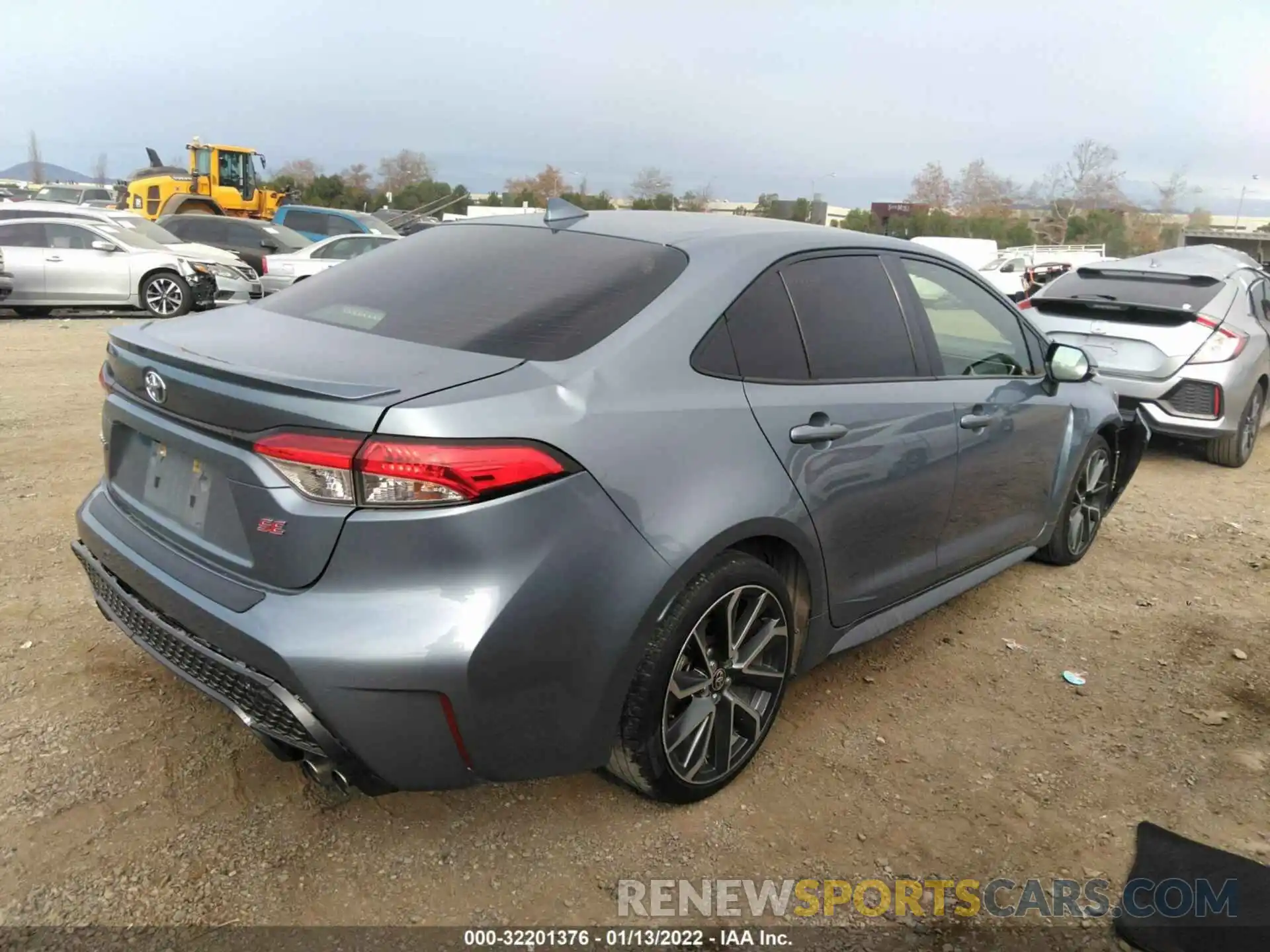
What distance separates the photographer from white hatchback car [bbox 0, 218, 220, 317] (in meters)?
13.3

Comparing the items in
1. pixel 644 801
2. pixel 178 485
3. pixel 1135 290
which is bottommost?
pixel 644 801

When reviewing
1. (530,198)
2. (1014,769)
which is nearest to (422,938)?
(1014,769)

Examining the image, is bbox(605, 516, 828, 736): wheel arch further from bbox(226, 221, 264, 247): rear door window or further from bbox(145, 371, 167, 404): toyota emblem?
bbox(226, 221, 264, 247): rear door window

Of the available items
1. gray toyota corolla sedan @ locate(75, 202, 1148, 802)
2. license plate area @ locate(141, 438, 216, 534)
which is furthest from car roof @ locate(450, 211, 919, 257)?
license plate area @ locate(141, 438, 216, 534)

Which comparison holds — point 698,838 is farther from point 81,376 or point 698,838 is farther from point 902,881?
point 81,376

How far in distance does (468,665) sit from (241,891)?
888mm

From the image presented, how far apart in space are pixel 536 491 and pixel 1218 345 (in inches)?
255

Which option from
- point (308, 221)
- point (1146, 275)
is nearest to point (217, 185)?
point (308, 221)

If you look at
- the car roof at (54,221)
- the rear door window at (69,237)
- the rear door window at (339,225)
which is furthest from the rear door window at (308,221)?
the rear door window at (69,237)

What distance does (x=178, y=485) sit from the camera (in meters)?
2.52

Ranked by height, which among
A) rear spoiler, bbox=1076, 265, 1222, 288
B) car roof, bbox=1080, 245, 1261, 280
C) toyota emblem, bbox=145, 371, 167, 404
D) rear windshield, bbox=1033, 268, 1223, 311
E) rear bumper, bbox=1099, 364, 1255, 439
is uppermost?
car roof, bbox=1080, 245, 1261, 280

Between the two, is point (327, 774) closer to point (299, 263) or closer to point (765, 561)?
point (765, 561)

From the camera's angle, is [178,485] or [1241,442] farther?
[1241,442]

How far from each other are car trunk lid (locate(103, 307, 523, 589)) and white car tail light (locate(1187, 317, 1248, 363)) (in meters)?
6.24
